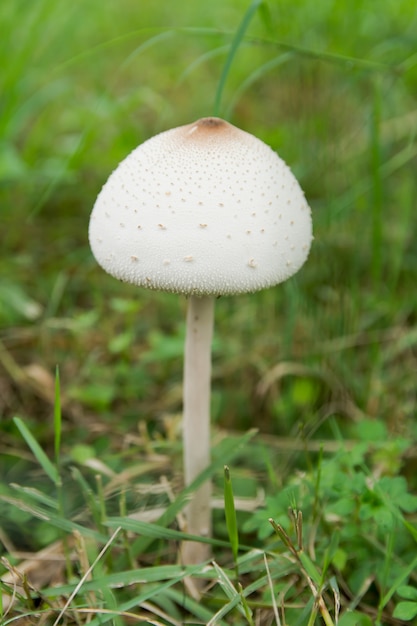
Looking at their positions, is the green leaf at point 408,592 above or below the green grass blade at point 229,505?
below

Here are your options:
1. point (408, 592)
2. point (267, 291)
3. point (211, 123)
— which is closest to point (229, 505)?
point (408, 592)

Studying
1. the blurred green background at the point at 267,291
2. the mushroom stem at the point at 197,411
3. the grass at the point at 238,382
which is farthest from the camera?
the blurred green background at the point at 267,291

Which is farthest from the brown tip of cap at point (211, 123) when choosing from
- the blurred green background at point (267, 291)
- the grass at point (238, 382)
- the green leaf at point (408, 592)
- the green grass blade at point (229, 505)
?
the green leaf at point (408, 592)

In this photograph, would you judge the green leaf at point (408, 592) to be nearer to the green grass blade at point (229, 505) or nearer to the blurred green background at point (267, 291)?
the green grass blade at point (229, 505)

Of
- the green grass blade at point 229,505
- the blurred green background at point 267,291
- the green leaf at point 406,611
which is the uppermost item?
the blurred green background at point 267,291

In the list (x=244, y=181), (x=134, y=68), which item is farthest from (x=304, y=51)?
(x=134, y=68)

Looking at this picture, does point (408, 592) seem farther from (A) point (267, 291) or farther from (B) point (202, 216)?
(A) point (267, 291)

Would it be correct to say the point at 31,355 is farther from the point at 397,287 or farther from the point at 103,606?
the point at 397,287

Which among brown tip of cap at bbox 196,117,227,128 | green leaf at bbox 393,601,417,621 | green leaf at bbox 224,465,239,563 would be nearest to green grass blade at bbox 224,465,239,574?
green leaf at bbox 224,465,239,563
